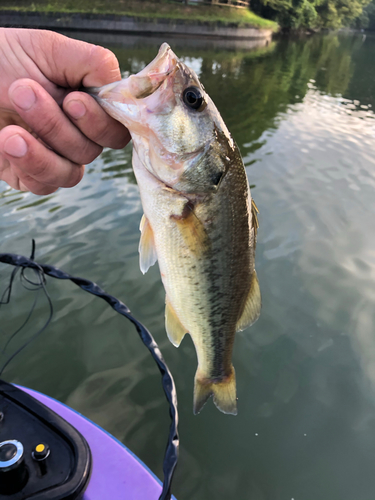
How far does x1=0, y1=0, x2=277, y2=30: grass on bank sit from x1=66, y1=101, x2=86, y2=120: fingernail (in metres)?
33.8

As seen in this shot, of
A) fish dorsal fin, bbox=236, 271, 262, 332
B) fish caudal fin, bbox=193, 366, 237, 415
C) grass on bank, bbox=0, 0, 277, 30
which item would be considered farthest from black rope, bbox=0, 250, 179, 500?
grass on bank, bbox=0, 0, 277, 30

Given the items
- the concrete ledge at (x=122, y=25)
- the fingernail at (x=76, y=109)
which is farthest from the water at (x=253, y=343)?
the concrete ledge at (x=122, y=25)

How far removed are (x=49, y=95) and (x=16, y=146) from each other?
26cm

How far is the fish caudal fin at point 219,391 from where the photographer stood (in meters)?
2.12

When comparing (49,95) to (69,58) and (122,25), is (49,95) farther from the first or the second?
(122,25)

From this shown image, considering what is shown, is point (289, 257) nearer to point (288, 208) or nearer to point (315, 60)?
point (288, 208)

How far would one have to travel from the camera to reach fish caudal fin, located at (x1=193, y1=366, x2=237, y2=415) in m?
2.12

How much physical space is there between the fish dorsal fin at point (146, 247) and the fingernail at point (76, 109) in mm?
563

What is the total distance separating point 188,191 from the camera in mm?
1623

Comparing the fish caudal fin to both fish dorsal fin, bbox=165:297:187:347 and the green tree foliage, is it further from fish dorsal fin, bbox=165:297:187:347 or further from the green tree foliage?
the green tree foliage

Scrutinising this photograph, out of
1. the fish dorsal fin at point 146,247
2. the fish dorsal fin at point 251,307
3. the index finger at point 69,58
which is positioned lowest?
the fish dorsal fin at point 251,307

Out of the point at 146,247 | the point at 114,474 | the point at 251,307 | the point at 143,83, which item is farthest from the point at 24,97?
the point at 114,474

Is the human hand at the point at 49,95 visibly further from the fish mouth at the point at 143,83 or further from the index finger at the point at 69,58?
the fish mouth at the point at 143,83

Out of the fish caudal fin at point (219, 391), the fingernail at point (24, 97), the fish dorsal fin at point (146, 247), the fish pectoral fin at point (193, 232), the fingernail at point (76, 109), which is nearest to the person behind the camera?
the fingernail at point (24, 97)
